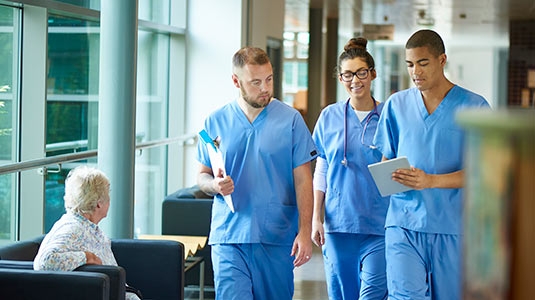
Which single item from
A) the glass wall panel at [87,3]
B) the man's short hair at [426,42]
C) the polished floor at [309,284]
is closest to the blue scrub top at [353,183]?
the man's short hair at [426,42]

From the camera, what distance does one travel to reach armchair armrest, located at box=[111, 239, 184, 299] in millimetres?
4094

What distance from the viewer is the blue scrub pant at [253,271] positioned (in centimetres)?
362

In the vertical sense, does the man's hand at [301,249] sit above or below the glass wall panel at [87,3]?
below

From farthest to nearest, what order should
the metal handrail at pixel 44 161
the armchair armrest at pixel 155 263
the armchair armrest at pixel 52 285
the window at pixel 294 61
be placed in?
the window at pixel 294 61
the metal handrail at pixel 44 161
the armchair armrest at pixel 155 263
the armchair armrest at pixel 52 285

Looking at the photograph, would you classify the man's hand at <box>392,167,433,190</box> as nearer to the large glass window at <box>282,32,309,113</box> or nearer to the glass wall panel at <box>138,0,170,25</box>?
the glass wall panel at <box>138,0,170,25</box>

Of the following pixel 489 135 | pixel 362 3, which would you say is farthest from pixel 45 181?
pixel 362 3

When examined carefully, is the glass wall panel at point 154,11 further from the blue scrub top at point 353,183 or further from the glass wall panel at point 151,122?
the blue scrub top at point 353,183

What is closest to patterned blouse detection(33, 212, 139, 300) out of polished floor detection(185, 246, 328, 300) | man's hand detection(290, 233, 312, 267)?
man's hand detection(290, 233, 312, 267)

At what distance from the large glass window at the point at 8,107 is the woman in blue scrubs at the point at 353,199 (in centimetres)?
150

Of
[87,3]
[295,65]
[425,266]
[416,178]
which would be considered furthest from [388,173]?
[295,65]

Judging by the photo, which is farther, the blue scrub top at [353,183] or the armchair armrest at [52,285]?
the blue scrub top at [353,183]

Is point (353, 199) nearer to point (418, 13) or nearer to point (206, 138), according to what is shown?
point (206, 138)

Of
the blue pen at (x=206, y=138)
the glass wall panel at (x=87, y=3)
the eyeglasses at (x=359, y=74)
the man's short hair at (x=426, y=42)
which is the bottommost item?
the blue pen at (x=206, y=138)

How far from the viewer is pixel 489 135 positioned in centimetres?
74
